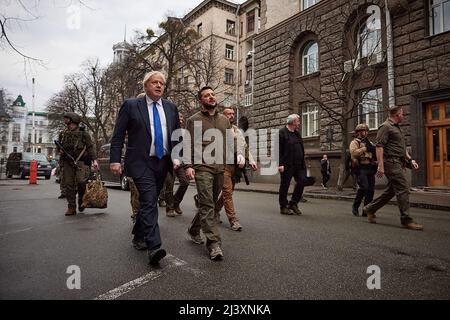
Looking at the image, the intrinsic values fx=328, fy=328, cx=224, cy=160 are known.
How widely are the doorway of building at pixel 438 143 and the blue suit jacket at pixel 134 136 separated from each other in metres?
12.8

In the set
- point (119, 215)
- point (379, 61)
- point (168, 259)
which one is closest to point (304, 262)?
point (168, 259)

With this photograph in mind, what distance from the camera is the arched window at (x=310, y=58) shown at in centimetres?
1819

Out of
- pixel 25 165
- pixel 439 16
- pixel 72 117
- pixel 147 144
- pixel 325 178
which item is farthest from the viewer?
pixel 25 165

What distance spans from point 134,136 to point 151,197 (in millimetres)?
694

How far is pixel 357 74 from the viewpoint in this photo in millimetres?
14523

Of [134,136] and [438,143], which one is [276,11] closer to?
[438,143]

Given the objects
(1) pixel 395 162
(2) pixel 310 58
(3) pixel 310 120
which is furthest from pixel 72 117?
(2) pixel 310 58

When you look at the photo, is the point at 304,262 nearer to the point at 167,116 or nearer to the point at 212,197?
the point at 212,197

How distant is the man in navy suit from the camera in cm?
345

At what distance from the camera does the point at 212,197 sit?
3.86m

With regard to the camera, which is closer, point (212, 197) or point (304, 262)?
point (304, 262)

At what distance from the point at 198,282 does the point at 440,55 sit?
546 inches

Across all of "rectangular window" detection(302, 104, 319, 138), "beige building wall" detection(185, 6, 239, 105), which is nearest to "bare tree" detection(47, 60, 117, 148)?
"beige building wall" detection(185, 6, 239, 105)
